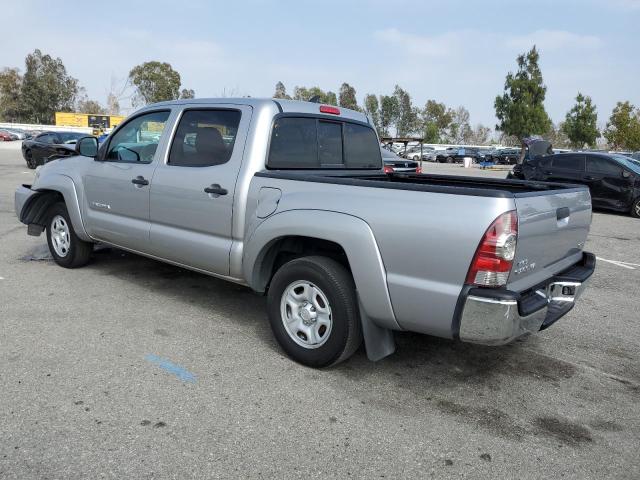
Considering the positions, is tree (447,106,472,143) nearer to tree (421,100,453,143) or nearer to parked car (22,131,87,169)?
tree (421,100,453,143)

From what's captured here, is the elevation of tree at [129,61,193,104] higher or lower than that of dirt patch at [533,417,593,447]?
higher

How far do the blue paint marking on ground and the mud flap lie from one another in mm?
1163

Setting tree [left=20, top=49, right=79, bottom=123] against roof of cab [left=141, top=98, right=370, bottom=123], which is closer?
roof of cab [left=141, top=98, right=370, bottom=123]

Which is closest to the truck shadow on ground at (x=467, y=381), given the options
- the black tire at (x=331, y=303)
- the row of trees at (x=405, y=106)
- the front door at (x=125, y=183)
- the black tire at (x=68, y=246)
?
the black tire at (x=331, y=303)

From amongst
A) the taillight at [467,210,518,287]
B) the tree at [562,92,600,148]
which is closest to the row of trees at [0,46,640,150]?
the tree at [562,92,600,148]

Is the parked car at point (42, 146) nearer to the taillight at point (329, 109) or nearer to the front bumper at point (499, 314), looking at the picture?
A: the taillight at point (329, 109)

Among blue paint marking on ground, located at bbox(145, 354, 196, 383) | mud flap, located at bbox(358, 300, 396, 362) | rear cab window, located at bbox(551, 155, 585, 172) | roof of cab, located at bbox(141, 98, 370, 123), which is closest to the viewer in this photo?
mud flap, located at bbox(358, 300, 396, 362)

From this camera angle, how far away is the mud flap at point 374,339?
350 centimetres

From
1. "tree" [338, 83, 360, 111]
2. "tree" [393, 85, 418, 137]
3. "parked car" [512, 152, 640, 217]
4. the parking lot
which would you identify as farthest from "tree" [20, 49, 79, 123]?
the parking lot

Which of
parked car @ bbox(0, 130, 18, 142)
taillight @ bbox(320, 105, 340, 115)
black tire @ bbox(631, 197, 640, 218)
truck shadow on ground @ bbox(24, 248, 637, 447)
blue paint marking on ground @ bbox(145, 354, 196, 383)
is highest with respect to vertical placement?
parked car @ bbox(0, 130, 18, 142)

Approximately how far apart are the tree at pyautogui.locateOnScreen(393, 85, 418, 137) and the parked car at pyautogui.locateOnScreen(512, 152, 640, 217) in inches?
2785

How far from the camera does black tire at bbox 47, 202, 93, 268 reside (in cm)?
596

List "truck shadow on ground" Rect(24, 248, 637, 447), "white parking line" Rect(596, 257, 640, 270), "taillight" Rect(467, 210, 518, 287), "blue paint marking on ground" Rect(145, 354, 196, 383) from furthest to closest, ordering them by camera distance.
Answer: "white parking line" Rect(596, 257, 640, 270) < "blue paint marking on ground" Rect(145, 354, 196, 383) < "truck shadow on ground" Rect(24, 248, 637, 447) < "taillight" Rect(467, 210, 518, 287)

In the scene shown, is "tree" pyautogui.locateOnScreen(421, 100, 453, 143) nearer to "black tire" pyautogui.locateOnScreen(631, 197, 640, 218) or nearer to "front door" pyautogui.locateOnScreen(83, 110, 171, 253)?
"black tire" pyautogui.locateOnScreen(631, 197, 640, 218)
